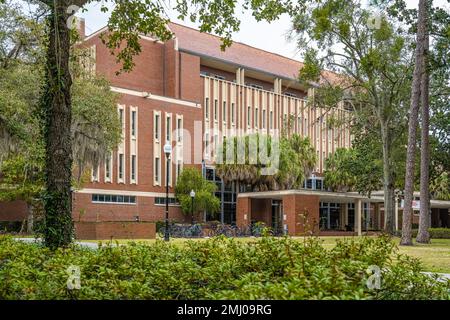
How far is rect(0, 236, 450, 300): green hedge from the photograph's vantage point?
18.5 ft

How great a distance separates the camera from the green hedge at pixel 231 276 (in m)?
5.64

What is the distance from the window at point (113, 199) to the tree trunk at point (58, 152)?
3996 centimetres

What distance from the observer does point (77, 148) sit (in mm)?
38406

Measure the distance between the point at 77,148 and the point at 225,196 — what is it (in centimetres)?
2481

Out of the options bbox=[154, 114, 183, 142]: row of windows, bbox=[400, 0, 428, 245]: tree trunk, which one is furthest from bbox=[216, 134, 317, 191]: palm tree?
bbox=[400, 0, 428, 245]: tree trunk

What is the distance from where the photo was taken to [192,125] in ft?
190

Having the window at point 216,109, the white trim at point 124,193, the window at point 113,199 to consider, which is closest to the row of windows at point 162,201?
the white trim at point 124,193

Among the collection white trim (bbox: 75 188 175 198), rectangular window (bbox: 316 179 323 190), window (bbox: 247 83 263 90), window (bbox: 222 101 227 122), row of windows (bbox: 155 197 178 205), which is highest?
window (bbox: 247 83 263 90)

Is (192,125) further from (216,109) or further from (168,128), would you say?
(216,109)

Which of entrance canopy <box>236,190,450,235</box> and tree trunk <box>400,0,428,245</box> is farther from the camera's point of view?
entrance canopy <box>236,190,450,235</box>

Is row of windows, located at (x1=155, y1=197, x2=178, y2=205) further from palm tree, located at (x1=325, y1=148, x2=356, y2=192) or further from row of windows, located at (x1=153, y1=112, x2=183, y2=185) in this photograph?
palm tree, located at (x1=325, y1=148, x2=356, y2=192)

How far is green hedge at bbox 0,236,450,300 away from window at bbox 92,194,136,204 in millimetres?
43124

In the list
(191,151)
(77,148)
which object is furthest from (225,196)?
(77,148)

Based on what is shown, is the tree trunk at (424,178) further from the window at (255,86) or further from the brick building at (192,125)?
the window at (255,86)
